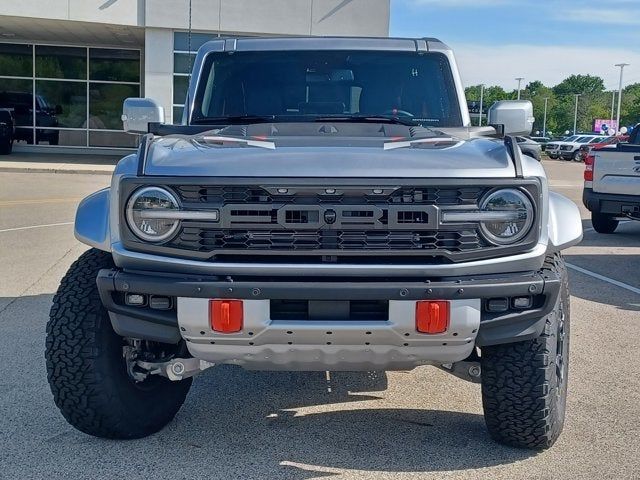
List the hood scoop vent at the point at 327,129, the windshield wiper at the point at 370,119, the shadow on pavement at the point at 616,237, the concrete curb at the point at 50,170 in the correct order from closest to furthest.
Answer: the hood scoop vent at the point at 327,129
the windshield wiper at the point at 370,119
the shadow on pavement at the point at 616,237
the concrete curb at the point at 50,170

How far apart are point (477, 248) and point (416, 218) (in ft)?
0.93

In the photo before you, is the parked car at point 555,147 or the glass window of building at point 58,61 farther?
the parked car at point 555,147

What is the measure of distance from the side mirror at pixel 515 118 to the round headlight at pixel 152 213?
235cm

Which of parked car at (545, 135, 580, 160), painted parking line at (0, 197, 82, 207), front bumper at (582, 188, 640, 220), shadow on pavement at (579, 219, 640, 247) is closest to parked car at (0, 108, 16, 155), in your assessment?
painted parking line at (0, 197, 82, 207)

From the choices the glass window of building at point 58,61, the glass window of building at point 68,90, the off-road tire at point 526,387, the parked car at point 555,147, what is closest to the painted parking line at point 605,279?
the off-road tire at point 526,387

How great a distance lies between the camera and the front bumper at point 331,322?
3246mm

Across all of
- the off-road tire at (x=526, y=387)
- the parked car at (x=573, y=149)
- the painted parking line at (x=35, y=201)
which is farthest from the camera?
the parked car at (x=573, y=149)

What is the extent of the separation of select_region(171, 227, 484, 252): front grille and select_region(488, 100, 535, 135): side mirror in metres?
1.77

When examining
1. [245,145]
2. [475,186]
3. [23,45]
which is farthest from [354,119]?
[23,45]

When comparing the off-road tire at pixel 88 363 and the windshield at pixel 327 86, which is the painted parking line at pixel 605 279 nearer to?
the windshield at pixel 327 86

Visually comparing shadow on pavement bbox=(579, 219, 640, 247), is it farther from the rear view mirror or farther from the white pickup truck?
the rear view mirror

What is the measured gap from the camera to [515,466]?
3758 mm

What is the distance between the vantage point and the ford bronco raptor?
10.8 ft

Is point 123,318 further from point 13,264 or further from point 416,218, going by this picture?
point 13,264
